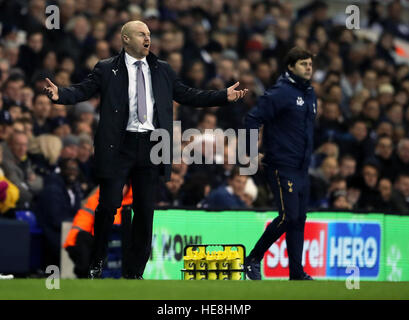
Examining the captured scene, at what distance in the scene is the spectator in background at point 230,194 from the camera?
539 inches

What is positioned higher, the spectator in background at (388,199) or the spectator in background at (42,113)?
the spectator in background at (42,113)

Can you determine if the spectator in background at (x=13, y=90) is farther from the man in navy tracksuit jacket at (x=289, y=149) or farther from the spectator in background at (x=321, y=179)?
the man in navy tracksuit jacket at (x=289, y=149)

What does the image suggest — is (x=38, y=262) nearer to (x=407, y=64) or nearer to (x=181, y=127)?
(x=181, y=127)

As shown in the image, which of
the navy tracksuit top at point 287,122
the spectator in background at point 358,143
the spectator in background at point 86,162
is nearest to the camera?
the navy tracksuit top at point 287,122

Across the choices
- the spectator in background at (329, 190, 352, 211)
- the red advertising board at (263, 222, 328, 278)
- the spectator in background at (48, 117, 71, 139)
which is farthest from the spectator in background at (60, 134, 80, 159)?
the spectator in background at (329, 190, 352, 211)

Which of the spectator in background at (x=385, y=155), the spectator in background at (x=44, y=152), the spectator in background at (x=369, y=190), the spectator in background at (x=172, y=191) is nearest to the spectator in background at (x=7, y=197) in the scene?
the spectator in background at (x=44, y=152)

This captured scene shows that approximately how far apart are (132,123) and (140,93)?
27cm

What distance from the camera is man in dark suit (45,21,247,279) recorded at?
909 cm

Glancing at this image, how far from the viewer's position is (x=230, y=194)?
45.7 feet

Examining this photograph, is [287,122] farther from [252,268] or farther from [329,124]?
[329,124]

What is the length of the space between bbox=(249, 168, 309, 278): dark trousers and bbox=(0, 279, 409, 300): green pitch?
5.54 feet

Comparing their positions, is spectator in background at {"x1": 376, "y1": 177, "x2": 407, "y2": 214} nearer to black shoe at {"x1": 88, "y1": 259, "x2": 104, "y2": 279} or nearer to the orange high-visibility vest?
the orange high-visibility vest

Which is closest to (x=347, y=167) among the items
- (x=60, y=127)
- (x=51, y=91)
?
(x=60, y=127)
